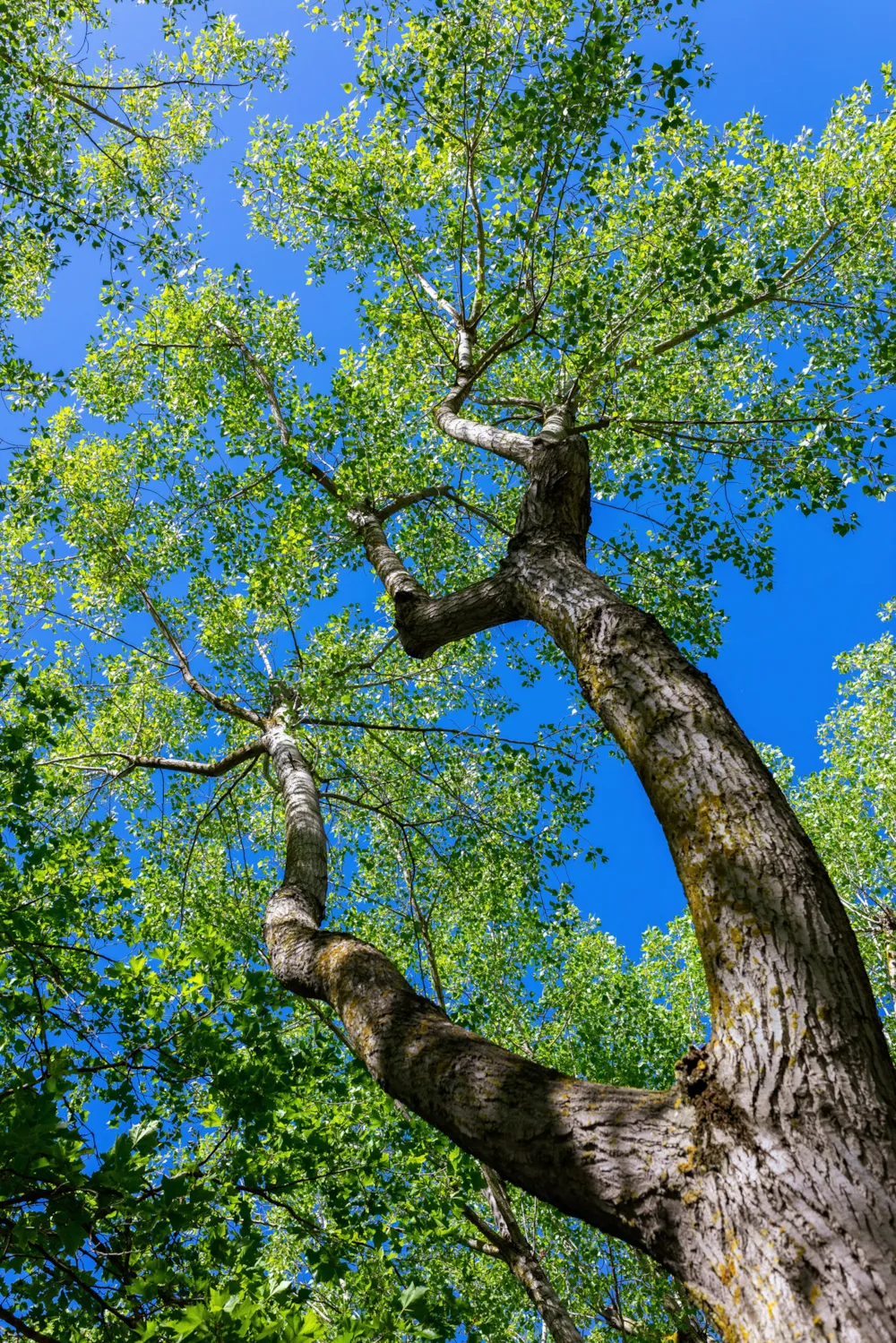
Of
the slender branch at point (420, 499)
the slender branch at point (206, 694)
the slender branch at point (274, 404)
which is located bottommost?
the slender branch at point (206, 694)

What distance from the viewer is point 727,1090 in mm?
2273

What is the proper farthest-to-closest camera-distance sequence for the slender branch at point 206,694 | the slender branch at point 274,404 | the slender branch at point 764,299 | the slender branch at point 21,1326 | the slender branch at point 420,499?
the slender branch at point 420,499
the slender branch at point 274,404
the slender branch at point 206,694
the slender branch at point 764,299
the slender branch at point 21,1326

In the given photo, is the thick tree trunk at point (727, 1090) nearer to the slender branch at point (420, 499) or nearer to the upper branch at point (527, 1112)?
the upper branch at point (527, 1112)

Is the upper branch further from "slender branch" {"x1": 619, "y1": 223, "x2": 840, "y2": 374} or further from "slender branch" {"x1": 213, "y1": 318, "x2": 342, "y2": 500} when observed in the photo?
"slender branch" {"x1": 619, "y1": 223, "x2": 840, "y2": 374}

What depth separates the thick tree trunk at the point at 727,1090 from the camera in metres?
1.91

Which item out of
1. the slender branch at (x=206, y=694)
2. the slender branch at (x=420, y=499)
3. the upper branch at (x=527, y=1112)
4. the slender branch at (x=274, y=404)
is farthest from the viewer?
the slender branch at (x=420, y=499)

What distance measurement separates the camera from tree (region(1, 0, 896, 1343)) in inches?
88.6

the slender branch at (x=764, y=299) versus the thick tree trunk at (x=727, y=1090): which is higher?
the slender branch at (x=764, y=299)

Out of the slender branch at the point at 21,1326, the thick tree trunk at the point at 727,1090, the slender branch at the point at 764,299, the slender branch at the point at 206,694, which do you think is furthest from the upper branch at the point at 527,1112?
the slender branch at the point at 764,299

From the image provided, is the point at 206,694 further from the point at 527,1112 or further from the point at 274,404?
the point at 527,1112

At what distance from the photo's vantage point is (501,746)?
1026 centimetres

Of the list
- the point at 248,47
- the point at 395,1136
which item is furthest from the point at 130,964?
the point at 248,47

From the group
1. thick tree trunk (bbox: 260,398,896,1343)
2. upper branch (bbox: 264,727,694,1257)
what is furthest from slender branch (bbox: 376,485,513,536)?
upper branch (bbox: 264,727,694,1257)

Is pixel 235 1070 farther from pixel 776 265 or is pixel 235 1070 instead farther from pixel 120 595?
pixel 120 595
